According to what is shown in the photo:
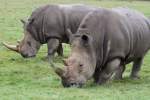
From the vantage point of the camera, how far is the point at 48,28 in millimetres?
16797

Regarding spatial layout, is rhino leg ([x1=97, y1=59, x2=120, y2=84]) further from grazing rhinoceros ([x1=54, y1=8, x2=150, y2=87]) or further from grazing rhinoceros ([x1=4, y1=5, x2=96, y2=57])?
grazing rhinoceros ([x1=4, y1=5, x2=96, y2=57])

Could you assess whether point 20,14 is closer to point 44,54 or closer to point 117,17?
point 44,54

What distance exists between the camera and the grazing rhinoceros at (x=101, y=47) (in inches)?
440

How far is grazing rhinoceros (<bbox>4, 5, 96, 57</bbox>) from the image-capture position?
55.2 feet

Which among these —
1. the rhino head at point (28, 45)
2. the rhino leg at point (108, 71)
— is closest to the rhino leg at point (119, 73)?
the rhino leg at point (108, 71)

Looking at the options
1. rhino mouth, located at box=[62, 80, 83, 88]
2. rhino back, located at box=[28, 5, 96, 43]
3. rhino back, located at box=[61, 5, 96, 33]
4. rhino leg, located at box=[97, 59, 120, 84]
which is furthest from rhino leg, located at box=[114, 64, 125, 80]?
rhino back, located at box=[61, 5, 96, 33]

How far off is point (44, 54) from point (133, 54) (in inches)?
249

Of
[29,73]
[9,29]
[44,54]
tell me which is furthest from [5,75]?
[9,29]

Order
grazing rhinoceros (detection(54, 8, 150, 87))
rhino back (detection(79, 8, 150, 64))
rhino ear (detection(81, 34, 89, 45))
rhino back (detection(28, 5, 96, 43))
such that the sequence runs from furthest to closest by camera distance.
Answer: rhino back (detection(28, 5, 96, 43)), rhino back (detection(79, 8, 150, 64)), rhino ear (detection(81, 34, 89, 45)), grazing rhinoceros (detection(54, 8, 150, 87))

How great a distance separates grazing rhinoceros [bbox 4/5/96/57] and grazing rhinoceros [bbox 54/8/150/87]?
13.5 feet

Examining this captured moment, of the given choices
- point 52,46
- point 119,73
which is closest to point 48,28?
point 52,46

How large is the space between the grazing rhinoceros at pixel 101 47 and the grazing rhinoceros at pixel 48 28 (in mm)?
4101

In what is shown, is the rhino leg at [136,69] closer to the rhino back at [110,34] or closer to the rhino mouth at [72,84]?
the rhino back at [110,34]

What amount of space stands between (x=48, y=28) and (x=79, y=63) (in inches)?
Result: 225
